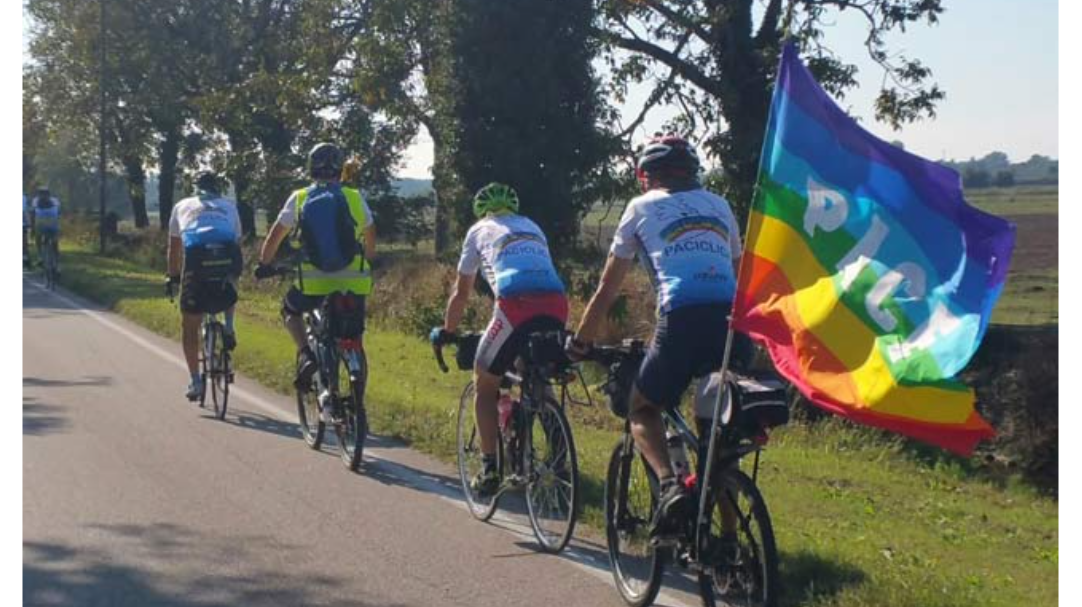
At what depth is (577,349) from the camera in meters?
5.95

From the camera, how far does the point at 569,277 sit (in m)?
20.3

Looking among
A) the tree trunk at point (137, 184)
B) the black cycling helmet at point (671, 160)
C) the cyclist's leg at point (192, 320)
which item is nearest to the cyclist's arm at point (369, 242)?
the cyclist's leg at point (192, 320)

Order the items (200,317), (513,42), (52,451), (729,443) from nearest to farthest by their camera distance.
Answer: (729,443) → (52,451) → (200,317) → (513,42)

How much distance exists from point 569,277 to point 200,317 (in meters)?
9.40

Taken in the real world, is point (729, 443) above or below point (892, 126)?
below

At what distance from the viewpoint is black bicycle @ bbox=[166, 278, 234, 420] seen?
11.1m

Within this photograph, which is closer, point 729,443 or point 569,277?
point 729,443

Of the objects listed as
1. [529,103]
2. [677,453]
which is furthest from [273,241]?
[529,103]

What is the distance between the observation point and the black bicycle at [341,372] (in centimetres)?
897

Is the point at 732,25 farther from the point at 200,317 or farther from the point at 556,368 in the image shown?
the point at 556,368

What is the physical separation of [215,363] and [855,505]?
559 cm
